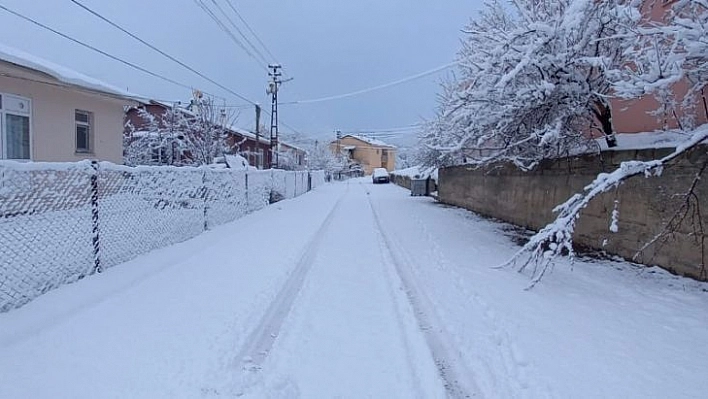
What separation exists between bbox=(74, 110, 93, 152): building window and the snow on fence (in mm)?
6322

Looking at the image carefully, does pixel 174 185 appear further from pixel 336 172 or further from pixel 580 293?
pixel 336 172

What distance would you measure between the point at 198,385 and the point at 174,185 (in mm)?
5520

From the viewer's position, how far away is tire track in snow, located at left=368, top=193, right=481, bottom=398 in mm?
3008

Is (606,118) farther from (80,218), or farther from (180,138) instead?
(180,138)

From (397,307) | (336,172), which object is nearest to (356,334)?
(397,307)

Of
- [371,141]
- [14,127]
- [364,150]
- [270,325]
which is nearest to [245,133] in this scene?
[14,127]

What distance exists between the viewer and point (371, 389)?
2.95 m

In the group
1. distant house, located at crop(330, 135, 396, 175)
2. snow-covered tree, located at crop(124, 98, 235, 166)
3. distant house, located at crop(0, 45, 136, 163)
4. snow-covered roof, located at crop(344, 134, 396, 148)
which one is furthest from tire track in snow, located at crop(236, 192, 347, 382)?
snow-covered roof, located at crop(344, 134, 396, 148)

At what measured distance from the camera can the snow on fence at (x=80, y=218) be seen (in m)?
4.17

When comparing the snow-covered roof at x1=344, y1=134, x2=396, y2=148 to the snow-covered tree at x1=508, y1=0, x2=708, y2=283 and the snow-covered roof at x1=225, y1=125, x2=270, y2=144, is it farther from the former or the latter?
the snow-covered tree at x1=508, y1=0, x2=708, y2=283

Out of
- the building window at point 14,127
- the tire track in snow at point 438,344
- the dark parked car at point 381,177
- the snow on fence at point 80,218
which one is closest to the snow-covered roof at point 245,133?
the dark parked car at point 381,177

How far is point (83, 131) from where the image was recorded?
1323 centimetres

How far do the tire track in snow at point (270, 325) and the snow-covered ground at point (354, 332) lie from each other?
0.07 feet

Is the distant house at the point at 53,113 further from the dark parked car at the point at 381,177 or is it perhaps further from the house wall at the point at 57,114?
the dark parked car at the point at 381,177
